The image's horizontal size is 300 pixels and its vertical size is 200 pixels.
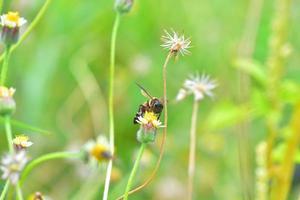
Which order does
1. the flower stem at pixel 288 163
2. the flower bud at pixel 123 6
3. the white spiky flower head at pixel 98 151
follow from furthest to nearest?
1. the flower stem at pixel 288 163
2. the flower bud at pixel 123 6
3. the white spiky flower head at pixel 98 151

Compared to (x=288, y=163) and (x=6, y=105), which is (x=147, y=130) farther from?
(x=288, y=163)

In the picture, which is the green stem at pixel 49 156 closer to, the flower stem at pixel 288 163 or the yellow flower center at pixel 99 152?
the yellow flower center at pixel 99 152

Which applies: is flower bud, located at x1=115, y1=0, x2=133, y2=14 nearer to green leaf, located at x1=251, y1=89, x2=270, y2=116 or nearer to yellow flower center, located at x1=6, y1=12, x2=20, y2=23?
yellow flower center, located at x1=6, y1=12, x2=20, y2=23

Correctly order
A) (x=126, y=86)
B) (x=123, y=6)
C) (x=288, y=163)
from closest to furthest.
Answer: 1. (x=123, y=6)
2. (x=288, y=163)
3. (x=126, y=86)

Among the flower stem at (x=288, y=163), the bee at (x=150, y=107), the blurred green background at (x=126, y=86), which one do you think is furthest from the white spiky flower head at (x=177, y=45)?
the blurred green background at (x=126, y=86)

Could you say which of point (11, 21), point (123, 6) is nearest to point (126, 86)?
point (123, 6)

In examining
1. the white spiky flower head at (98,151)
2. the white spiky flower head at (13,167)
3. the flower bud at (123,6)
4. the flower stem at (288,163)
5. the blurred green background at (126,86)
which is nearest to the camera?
the white spiky flower head at (13,167)
